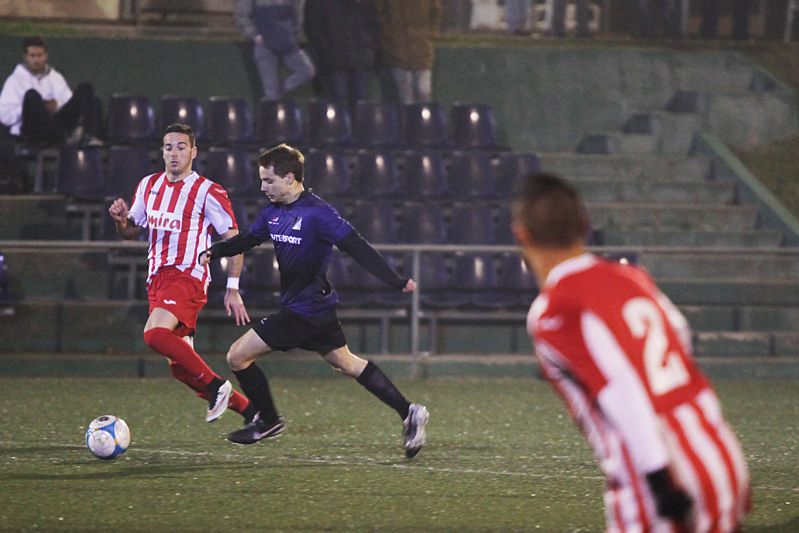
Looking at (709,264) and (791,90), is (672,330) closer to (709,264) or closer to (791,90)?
(709,264)

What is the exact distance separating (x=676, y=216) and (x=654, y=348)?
12477 millimetres

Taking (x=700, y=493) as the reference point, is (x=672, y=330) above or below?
above

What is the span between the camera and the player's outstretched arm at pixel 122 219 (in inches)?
314

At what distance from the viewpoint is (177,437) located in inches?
336

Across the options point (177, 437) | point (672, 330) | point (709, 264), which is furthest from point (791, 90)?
point (672, 330)

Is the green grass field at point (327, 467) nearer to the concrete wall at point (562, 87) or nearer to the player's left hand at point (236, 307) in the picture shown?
the player's left hand at point (236, 307)

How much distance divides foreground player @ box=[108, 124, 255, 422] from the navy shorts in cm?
25

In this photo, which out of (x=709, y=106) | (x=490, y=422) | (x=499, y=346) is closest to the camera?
(x=490, y=422)

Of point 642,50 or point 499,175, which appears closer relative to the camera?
point 499,175

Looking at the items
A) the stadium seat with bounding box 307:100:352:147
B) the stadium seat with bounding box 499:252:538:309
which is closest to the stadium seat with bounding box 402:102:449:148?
the stadium seat with bounding box 307:100:352:147

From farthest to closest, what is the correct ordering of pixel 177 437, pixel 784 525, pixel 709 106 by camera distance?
pixel 709 106 < pixel 177 437 < pixel 784 525

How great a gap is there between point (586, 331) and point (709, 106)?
14263mm

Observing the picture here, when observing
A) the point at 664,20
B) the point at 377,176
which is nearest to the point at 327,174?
the point at 377,176

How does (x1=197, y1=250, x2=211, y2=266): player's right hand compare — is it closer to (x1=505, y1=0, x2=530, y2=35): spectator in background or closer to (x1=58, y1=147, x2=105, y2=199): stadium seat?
(x1=58, y1=147, x2=105, y2=199): stadium seat
